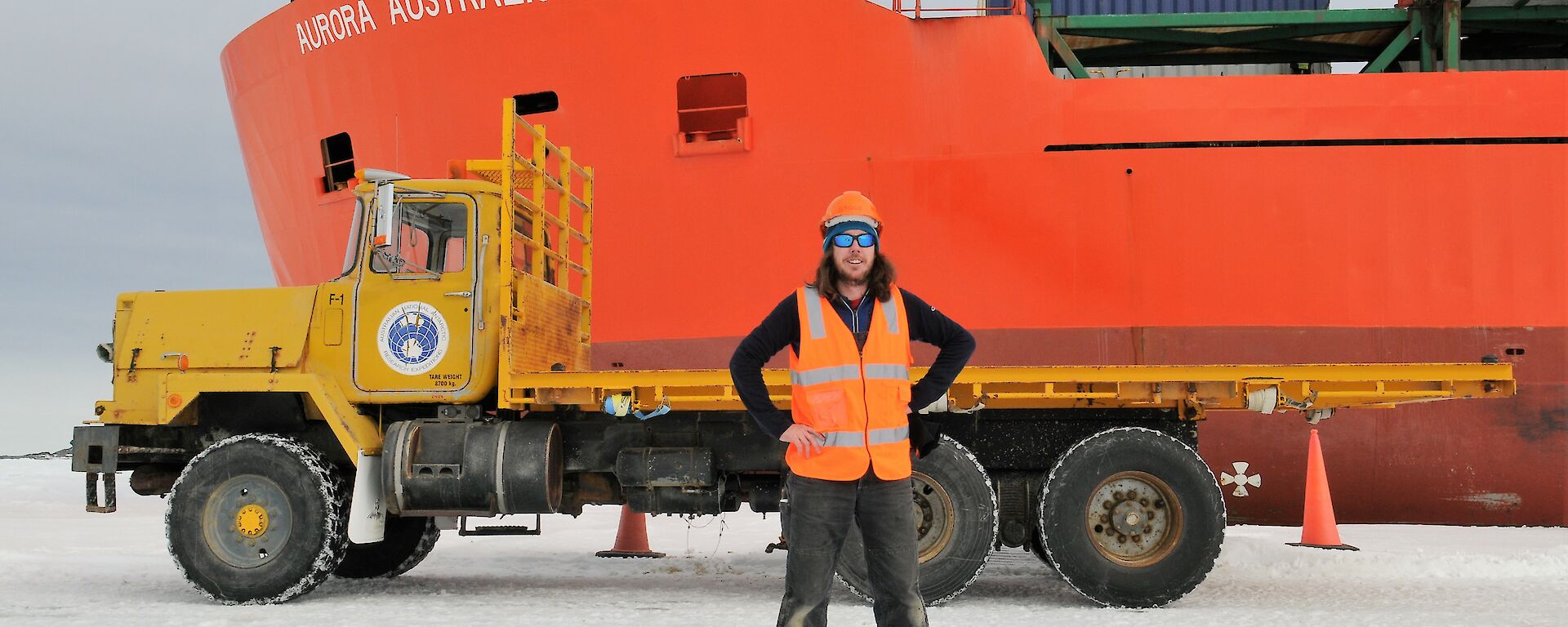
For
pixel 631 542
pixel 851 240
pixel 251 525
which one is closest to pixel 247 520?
pixel 251 525

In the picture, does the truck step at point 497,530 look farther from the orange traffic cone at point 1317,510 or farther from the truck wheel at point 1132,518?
the orange traffic cone at point 1317,510

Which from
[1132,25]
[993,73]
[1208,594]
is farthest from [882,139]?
[1208,594]

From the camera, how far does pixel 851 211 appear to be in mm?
3725

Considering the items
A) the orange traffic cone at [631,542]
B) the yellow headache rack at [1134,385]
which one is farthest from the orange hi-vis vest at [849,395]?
the orange traffic cone at [631,542]

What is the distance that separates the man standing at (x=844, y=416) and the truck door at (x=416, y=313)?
3.73 meters

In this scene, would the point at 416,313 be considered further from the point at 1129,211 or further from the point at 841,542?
the point at 1129,211

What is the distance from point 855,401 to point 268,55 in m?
11.0

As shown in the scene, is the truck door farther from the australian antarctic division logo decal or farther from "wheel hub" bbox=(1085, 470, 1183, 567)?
"wheel hub" bbox=(1085, 470, 1183, 567)

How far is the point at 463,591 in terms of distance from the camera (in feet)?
24.2

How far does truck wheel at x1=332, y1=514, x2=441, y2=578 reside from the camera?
319 inches

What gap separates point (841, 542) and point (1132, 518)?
332 centimetres

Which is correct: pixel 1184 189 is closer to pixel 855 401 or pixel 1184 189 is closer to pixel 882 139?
pixel 882 139

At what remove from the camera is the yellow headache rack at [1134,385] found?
6.32 metres

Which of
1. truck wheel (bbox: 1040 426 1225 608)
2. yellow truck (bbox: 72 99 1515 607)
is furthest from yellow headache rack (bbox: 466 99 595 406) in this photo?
truck wheel (bbox: 1040 426 1225 608)
